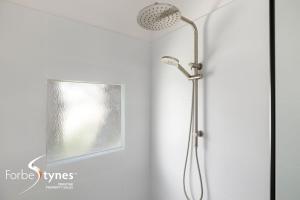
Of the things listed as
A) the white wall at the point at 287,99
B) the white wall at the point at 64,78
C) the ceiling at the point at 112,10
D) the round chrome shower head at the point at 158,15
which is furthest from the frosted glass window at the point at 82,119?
the white wall at the point at 287,99

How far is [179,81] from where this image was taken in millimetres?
1531

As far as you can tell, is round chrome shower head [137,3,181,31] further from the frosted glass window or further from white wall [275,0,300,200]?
the frosted glass window

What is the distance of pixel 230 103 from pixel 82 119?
1.16 m

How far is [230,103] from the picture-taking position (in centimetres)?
116

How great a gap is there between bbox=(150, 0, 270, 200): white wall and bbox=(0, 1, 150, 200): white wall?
0.36 metres

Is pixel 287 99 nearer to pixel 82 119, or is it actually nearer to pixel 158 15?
pixel 158 15

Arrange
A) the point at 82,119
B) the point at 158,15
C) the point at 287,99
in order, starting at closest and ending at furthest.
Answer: the point at 287,99, the point at 158,15, the point at 82,119

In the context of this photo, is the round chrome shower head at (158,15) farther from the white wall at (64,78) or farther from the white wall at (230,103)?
the white wall at (64,78)

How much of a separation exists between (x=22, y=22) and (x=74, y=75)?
0.46 meters

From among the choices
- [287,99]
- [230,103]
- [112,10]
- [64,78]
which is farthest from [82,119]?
[287,99]

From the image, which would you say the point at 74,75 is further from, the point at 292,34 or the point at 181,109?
the point at 292,34

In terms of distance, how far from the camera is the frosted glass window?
4.48ft

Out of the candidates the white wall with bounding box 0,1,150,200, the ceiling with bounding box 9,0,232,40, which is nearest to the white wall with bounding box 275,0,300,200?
the ceiling with bounding box 9,0,232,40

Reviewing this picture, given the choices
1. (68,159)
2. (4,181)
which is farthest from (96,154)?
(4,181)
